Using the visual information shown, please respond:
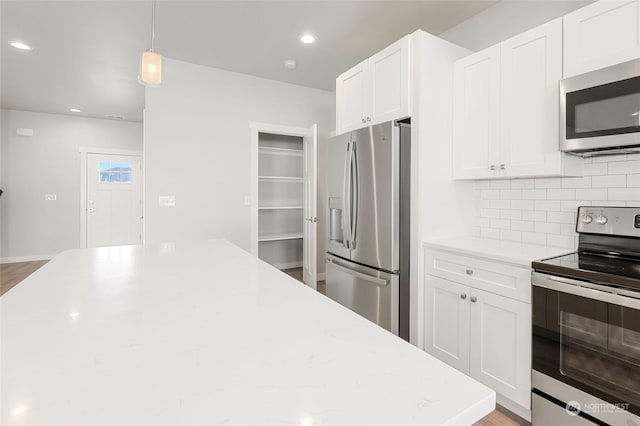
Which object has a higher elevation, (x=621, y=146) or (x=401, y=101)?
(x=401, y=101)

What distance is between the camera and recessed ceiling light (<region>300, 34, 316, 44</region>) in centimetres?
293

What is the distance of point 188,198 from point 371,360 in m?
3.34

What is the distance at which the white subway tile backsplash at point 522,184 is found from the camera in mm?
2109

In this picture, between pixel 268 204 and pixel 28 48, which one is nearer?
pixel 28 48

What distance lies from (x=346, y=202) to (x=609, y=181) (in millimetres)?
1652

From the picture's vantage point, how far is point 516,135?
6.31 feet

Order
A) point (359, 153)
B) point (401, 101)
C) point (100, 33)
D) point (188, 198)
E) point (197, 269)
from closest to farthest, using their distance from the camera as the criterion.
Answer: point (197, 269) → point (401, 101) → point (359, 153) → point (100, 33) → point (188, 198)

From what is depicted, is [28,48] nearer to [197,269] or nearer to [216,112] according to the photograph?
[216,112]

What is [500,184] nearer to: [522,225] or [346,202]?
[522,225]

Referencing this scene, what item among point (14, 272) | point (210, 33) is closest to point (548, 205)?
point (210, 33)

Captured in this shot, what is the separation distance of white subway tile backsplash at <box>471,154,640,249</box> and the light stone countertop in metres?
0.10

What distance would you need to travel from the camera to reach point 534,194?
2.09m

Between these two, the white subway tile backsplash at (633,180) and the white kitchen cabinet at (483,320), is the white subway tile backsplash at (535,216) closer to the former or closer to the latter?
the white subway tile backsplash at (633,180)

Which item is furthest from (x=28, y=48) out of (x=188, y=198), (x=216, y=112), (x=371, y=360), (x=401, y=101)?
(x=371, y=360)
